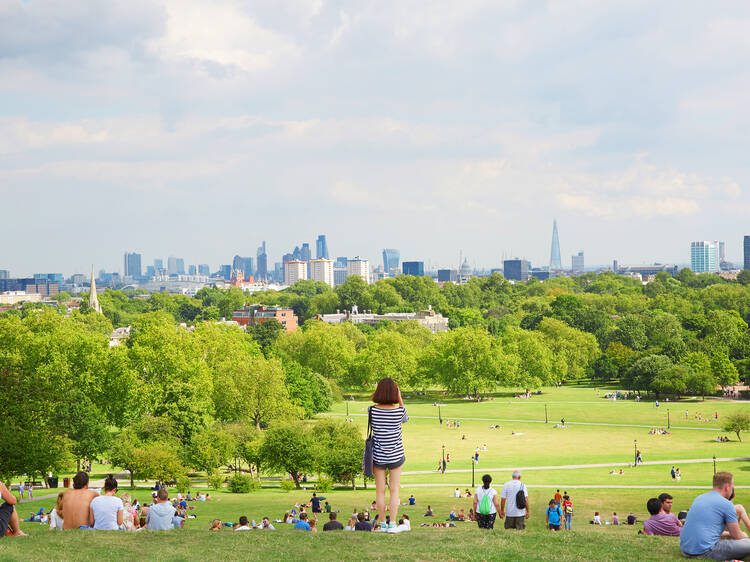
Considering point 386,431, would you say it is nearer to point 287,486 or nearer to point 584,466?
point 287,486

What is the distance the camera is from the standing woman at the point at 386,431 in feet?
44.5

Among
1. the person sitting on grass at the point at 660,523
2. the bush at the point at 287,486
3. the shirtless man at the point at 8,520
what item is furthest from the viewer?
the bush at the point at 287,486

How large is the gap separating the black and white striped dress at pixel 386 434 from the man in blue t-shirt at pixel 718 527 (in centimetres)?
472

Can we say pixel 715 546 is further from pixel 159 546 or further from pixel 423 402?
pixel 423 402

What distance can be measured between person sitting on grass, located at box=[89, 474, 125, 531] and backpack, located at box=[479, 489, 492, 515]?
6.86m

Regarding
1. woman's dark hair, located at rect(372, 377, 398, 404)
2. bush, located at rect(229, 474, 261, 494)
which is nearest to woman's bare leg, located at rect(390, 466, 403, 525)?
woman's dark hair, located at rect(372, 377, 398, 404)

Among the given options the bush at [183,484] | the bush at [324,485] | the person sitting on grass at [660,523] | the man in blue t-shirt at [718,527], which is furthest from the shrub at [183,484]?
the man in blue t-shirt at [718,527]

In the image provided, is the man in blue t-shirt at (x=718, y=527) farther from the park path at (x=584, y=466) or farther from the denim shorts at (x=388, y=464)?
the park path at (x=584, y=466)

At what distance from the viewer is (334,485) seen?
47094 millimetres

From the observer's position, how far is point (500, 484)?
142ft

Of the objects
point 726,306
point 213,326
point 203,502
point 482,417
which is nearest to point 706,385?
point 482,417

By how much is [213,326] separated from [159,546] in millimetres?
70889

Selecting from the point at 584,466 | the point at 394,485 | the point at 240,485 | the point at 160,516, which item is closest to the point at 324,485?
the point at 240,485

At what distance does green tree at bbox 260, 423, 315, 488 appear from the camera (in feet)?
151
